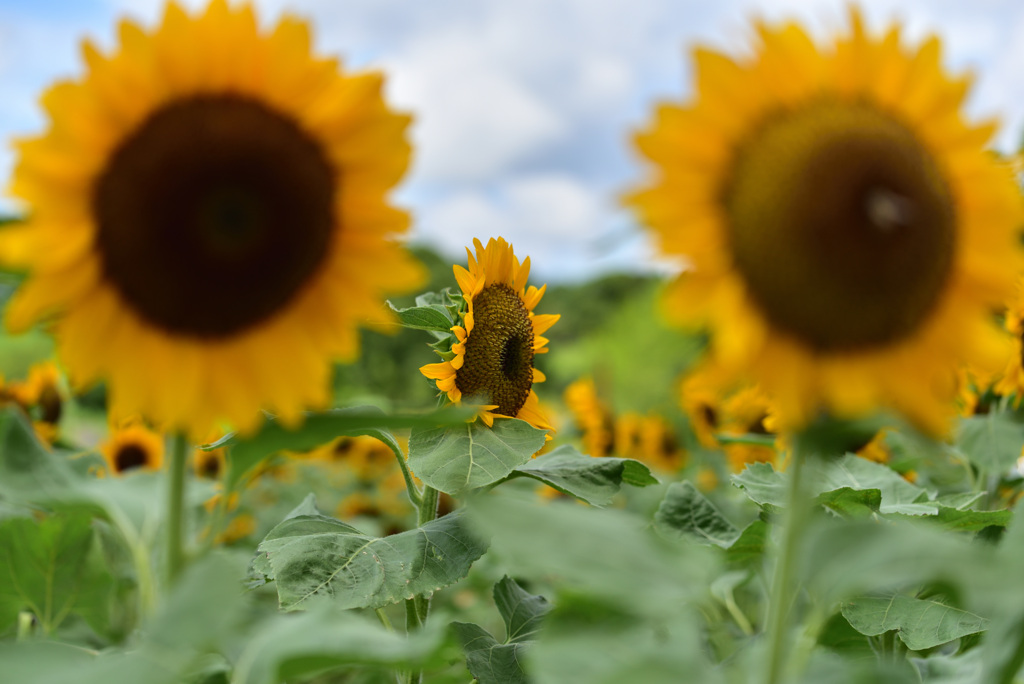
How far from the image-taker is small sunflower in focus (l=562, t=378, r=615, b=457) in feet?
15.7

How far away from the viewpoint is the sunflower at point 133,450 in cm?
328

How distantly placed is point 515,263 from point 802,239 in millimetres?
992

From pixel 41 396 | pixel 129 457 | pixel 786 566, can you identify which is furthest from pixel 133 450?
pixel 786 566

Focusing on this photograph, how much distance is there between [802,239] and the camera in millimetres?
857

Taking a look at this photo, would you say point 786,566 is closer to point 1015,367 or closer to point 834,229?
point 834,229

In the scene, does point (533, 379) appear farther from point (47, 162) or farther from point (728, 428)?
point (728, 428)

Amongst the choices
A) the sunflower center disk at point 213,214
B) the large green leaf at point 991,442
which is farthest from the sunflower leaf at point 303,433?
the large green leaf at point 991,442

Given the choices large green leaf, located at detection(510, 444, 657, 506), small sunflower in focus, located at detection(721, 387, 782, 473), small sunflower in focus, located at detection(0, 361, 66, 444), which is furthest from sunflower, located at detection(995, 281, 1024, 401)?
small sunflower in focus, located at detection(0, 361, 66, 444)

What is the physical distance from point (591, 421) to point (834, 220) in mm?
3966

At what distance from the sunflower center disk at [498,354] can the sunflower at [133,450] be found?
7.13 feet

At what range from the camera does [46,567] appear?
1402 millimetres

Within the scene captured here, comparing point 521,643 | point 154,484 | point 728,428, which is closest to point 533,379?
point 521,643

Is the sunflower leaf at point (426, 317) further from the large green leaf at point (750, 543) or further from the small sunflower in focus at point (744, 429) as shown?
the small sunflower in focus at point (744, 429)

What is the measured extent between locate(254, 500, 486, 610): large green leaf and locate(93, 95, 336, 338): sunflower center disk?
529mm
